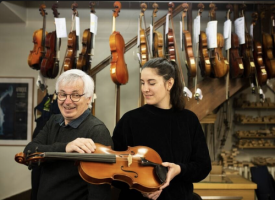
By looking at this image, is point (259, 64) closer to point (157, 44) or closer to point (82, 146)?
point (157, 44)

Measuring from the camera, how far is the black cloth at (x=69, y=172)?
59.0 inches

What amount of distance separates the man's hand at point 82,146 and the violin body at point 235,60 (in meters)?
2.77

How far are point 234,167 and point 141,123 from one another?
3441 millimetres

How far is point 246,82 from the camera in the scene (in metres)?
4.02

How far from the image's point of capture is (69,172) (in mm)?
1538

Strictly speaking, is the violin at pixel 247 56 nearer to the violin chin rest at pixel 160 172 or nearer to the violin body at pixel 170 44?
the violin body at pixel 170 44

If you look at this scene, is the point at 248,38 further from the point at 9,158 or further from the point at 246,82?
the point at 9,158

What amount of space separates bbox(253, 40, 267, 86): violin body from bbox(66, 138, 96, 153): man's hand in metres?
2.99

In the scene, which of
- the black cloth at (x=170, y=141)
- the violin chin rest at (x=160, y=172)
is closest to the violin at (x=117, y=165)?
the violin chin rest at (x=160, y=172)

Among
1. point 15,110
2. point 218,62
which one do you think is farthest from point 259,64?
point 15,110

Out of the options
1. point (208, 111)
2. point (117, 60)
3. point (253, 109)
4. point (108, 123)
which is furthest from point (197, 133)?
point (253, 109)

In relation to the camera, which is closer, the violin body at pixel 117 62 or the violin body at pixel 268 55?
the violin body at pixel 117 62

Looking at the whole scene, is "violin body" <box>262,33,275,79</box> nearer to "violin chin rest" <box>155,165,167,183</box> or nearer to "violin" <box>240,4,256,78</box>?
"violin" <box>240,4,256,78</box>

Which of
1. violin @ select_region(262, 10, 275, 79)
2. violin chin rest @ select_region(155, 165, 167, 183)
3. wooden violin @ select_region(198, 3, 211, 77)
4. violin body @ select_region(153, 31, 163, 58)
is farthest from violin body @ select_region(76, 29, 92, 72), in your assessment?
violin chin rest @ select_region(155, 165, 167, 183)
